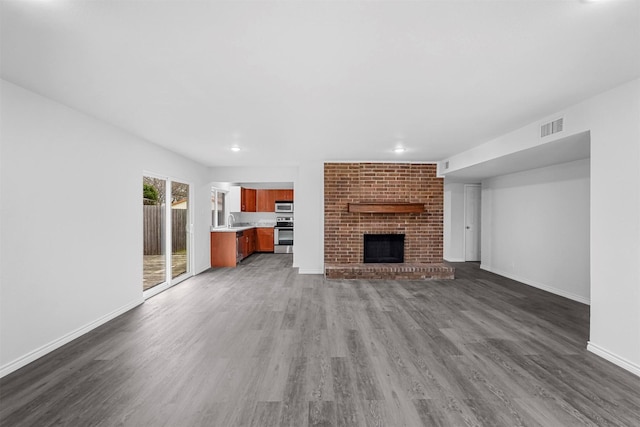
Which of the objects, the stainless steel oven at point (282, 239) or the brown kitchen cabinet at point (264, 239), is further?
the brown kitchen cabinet at point (264, 239)

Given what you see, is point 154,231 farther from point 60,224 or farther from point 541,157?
point 541,157

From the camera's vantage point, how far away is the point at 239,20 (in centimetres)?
154

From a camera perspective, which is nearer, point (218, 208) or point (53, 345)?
point (53, 345)

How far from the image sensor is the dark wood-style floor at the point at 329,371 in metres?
1.81

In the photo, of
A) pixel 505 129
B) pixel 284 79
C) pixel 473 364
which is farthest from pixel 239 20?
pixel 505 129

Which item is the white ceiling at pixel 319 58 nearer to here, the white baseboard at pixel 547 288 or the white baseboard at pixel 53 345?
the white baseboard at pixel 53 345

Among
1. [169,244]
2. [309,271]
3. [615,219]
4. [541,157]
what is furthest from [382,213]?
[169,244]

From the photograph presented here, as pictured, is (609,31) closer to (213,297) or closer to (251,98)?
(251,98)

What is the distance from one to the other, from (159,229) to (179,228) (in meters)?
0.61

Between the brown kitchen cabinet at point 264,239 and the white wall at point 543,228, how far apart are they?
582cm

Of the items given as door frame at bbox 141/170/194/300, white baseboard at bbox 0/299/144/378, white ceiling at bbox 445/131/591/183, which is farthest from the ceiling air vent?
white baseboard at bbox 0/299/144/378

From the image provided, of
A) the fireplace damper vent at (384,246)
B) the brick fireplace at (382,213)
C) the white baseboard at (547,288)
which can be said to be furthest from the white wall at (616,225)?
the fireplace damper vent at (384,246)

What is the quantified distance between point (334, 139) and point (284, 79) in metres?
1.95

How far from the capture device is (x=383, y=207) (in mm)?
5750
